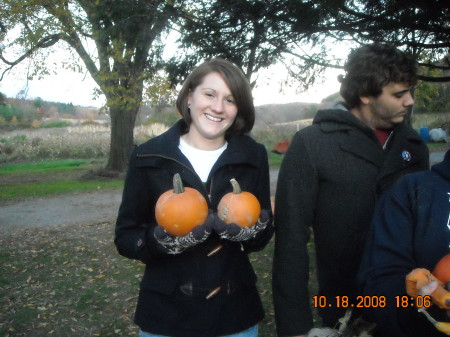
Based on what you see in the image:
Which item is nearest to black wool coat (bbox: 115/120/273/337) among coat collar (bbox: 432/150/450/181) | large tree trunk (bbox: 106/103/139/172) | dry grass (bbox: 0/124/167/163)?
coat collar (bbox: 432/150/450/181)

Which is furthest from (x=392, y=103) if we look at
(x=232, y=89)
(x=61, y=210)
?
(x=61, y=210)

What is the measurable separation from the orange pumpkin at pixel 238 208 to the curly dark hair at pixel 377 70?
70 cm

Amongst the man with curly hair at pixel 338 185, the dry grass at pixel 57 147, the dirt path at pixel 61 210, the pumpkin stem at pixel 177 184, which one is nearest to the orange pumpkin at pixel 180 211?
the pumpkin stem at pixel 177 184

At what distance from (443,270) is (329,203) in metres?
0.74

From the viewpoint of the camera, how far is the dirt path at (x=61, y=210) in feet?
28.1

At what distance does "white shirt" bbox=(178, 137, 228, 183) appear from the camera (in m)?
2.25

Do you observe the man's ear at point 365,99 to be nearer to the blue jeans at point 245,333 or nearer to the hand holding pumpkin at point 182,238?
the hand holding pumpkin at point 182,238

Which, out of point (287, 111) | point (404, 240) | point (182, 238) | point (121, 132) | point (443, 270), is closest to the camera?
point (443, 270)

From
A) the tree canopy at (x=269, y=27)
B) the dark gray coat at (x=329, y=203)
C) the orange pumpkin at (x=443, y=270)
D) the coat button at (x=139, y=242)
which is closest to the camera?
the orange pumpkin at (x=443, y=270)

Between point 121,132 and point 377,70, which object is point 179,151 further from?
point 121,132

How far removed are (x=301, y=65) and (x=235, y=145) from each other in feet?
11.8

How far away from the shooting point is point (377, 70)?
6.69 feet

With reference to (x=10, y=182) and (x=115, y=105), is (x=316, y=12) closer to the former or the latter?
(x=115, y=105)

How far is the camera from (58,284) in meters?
5.38
